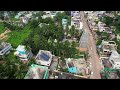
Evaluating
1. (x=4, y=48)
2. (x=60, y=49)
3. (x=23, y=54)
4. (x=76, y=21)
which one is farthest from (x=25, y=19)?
(x=60, y=49)

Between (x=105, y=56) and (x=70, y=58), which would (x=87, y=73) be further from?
(x=105, y=56)

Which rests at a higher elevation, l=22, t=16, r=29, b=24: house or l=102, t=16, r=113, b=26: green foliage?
l=22, t=16, r=29, b=24: house

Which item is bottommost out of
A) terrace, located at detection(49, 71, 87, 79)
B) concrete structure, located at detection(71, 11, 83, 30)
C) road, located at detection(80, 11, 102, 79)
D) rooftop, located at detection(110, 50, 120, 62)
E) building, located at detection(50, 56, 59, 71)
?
road, located at detection(80, 11, 102, 79)

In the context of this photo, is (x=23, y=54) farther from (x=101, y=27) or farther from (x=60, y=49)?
(x=101, y=27)

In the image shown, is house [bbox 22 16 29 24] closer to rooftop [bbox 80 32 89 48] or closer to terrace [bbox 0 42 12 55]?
terrace [bbox 0 42 12 55]

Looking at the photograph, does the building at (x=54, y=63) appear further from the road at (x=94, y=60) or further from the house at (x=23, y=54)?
the road at (x=94, y=60)

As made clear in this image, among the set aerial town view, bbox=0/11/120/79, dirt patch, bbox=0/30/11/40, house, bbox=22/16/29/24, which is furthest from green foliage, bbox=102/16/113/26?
dirt patch, bbox=0/30/11/40

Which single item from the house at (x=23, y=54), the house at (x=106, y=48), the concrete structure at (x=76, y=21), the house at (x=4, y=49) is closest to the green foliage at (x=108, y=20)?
the concrete structure at (x=76, y=21)

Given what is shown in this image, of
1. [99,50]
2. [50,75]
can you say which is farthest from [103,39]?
[50,75]
